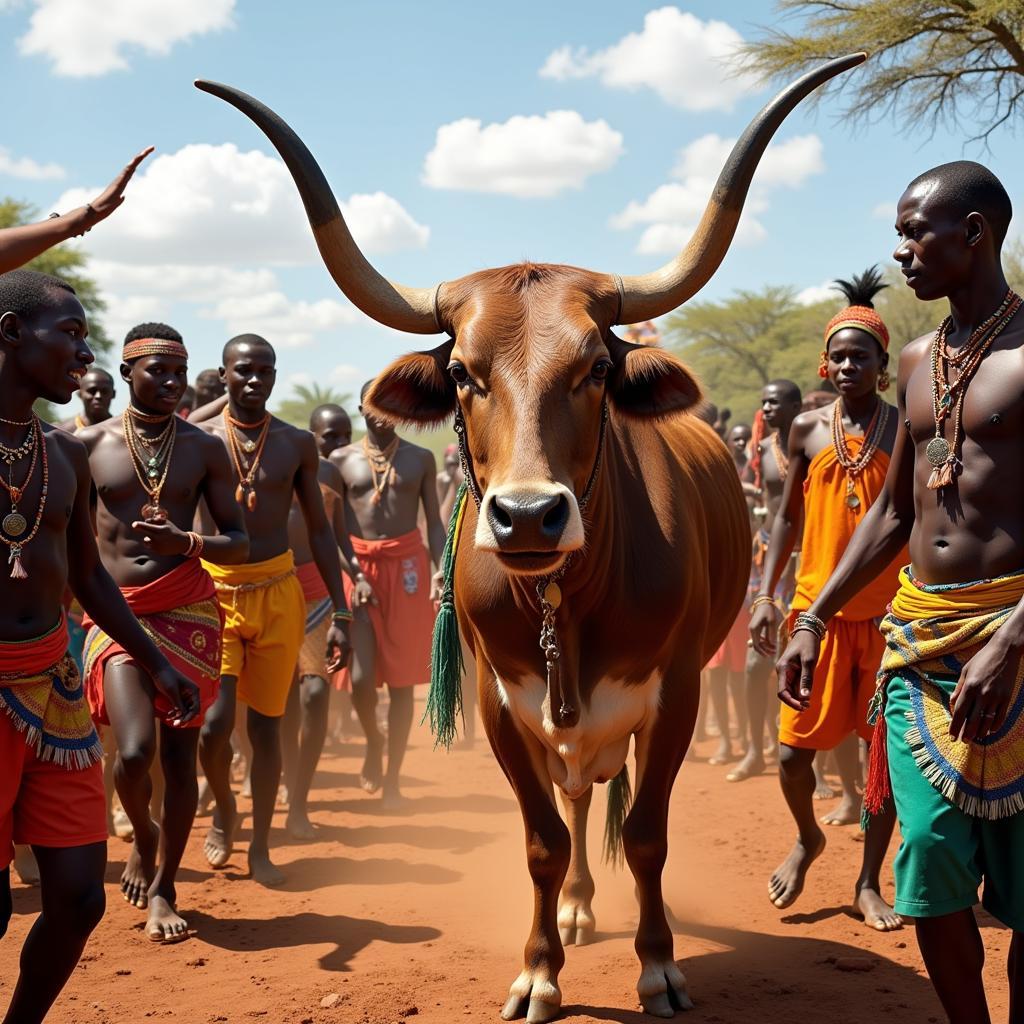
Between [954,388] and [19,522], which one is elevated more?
[954,388]

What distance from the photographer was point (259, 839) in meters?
6.75

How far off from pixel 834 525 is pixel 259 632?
3103 mm

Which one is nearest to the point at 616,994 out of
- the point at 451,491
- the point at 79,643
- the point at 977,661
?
the point at 977,661

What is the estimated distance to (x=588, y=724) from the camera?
4629 mm

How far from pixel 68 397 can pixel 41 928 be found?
1576 millimetres

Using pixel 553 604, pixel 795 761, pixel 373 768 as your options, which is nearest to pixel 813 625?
pixel 553 604

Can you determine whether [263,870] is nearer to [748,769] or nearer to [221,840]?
[221,840]

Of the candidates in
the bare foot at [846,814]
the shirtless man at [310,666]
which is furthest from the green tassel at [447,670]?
the bare foot at [846,814]

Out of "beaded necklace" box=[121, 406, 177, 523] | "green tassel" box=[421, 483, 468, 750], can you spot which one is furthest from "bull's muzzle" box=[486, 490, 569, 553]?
"beaded necklace" box=[121, 406, 177, 523]

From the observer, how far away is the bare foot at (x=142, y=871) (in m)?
5.92

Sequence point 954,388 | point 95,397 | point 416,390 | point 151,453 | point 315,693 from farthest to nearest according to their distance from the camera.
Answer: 1. point 95,397
2. point 315,693
3. point 151,453
4. point 416,390
5. point 954,388

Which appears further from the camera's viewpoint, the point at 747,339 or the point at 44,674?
the point at 747,339

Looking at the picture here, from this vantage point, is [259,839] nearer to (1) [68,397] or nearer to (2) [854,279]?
(1) [68,397]

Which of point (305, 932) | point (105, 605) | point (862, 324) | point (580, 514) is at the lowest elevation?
point (305, 932)
